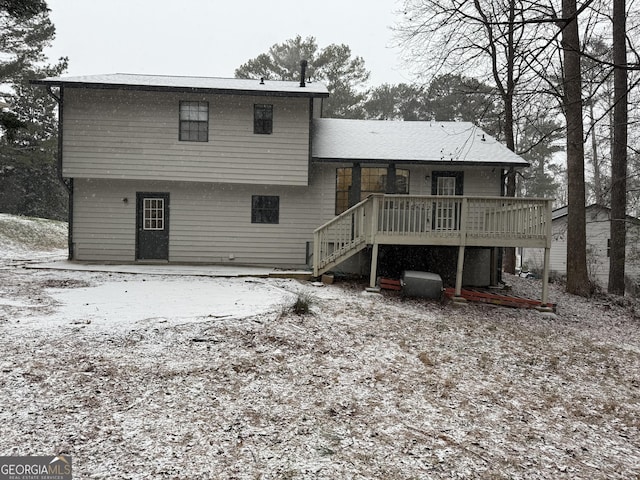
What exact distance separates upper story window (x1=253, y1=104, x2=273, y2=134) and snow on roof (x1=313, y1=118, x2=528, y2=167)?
1574 millimetres

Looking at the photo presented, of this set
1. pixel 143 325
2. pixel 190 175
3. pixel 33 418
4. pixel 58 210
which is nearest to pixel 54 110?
pixel 58 210

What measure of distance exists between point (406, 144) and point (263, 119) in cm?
463

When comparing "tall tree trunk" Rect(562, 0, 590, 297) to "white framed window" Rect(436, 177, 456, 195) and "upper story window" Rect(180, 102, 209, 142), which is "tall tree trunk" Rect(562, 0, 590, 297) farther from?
"upper story window" Rect(180, 102, 209, 142)

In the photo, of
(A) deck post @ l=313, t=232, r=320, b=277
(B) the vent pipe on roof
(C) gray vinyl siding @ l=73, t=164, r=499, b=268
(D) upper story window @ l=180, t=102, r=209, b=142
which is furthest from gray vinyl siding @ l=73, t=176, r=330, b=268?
(B) the vent pipe on roof

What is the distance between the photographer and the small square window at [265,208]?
12.9 meters

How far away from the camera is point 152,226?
12781 mm

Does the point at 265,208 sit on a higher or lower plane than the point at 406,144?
lower

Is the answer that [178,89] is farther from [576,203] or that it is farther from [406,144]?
[576,203]

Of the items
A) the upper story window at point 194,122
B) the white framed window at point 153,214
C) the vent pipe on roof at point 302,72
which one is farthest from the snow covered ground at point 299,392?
the vent pipe on roof at point 302,72

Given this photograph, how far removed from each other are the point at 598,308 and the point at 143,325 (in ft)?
35.6

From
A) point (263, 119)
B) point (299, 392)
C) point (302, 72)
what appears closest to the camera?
point (299, 392)

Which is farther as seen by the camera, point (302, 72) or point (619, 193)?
point (302, 72)

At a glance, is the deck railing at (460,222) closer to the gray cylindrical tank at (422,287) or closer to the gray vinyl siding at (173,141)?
the gray cylindrical tank at (422,287)

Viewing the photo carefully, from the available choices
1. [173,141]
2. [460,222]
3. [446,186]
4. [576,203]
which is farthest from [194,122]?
[576,203]
